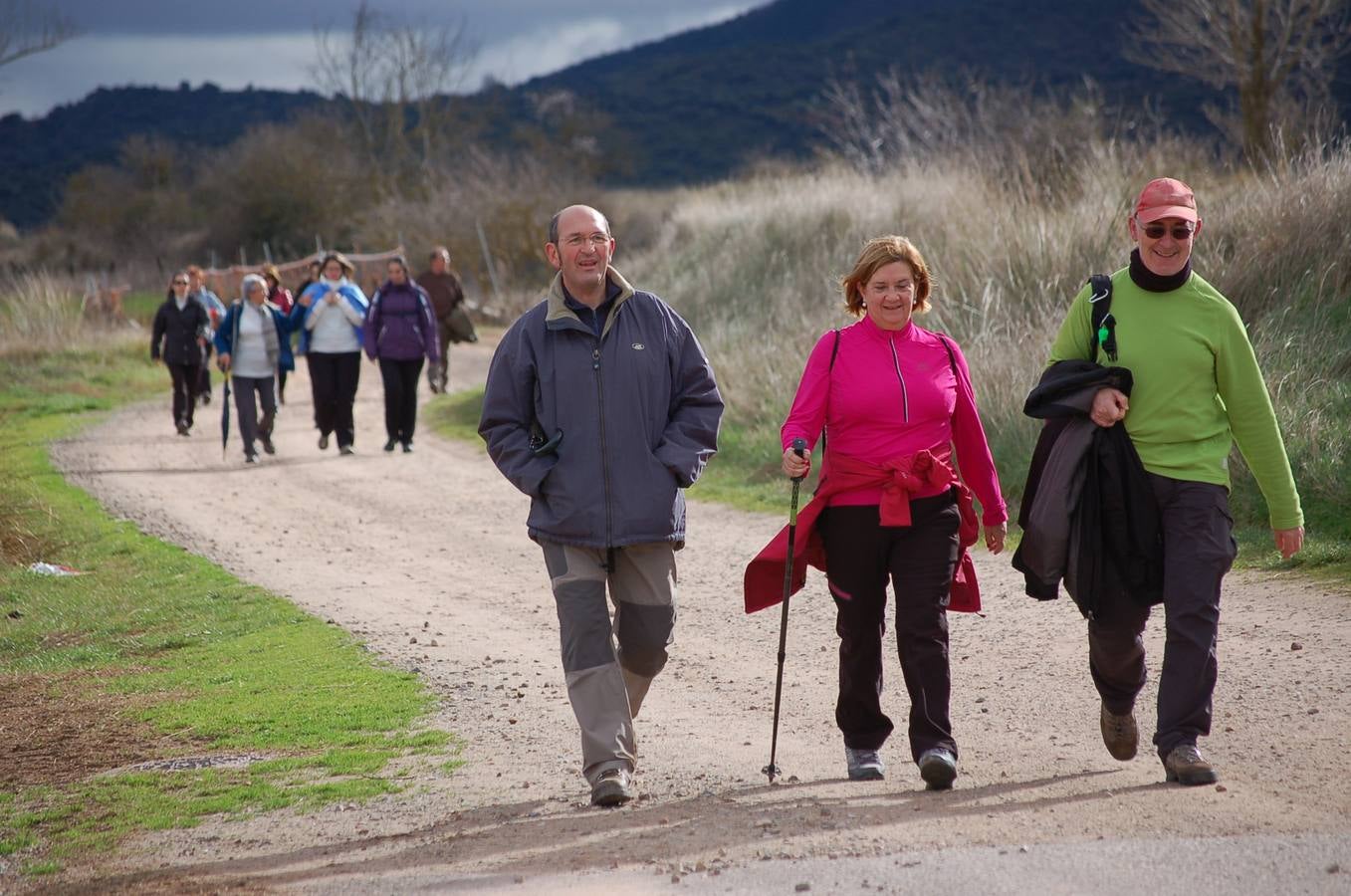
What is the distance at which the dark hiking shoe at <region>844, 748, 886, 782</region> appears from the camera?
18.2 feet

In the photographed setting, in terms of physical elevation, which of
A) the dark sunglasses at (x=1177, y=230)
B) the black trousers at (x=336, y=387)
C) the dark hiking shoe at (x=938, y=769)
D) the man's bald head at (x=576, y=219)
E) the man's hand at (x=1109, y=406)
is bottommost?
the dark hiking shoe at (x=938, y=769)

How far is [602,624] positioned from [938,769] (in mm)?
1259

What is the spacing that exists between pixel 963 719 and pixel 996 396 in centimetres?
689

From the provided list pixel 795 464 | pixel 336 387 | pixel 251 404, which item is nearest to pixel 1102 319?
pixel 795 464

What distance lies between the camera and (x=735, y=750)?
20.4 ft

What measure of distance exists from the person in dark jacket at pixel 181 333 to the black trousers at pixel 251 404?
2372mm

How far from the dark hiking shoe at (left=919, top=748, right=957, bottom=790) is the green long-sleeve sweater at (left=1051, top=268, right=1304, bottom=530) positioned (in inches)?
47.4

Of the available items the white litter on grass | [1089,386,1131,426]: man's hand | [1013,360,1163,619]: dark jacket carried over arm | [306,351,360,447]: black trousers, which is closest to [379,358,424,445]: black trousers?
[306,351,360,447]: black trousers

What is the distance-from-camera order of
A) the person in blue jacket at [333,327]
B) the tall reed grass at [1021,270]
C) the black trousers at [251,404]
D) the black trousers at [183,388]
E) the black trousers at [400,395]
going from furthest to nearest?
the black trousers at [183,388]
the black trousers at [251,404]
the black trousers at [400,395]
the person in blue jacket at [333,327]
the tall reed grass at [1021,270]

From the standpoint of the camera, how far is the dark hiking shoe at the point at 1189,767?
5.11m

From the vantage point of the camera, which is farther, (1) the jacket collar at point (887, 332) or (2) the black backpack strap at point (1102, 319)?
(1) the jacket collar at point (887, 332)

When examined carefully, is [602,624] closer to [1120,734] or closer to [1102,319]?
[1120,734]

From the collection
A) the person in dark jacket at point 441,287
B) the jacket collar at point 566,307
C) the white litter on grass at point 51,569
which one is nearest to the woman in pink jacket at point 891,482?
the jacket collar at point 566,307

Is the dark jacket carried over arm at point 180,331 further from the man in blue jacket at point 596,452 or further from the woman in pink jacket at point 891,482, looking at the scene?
the woman in pink jacket at point 891,482
